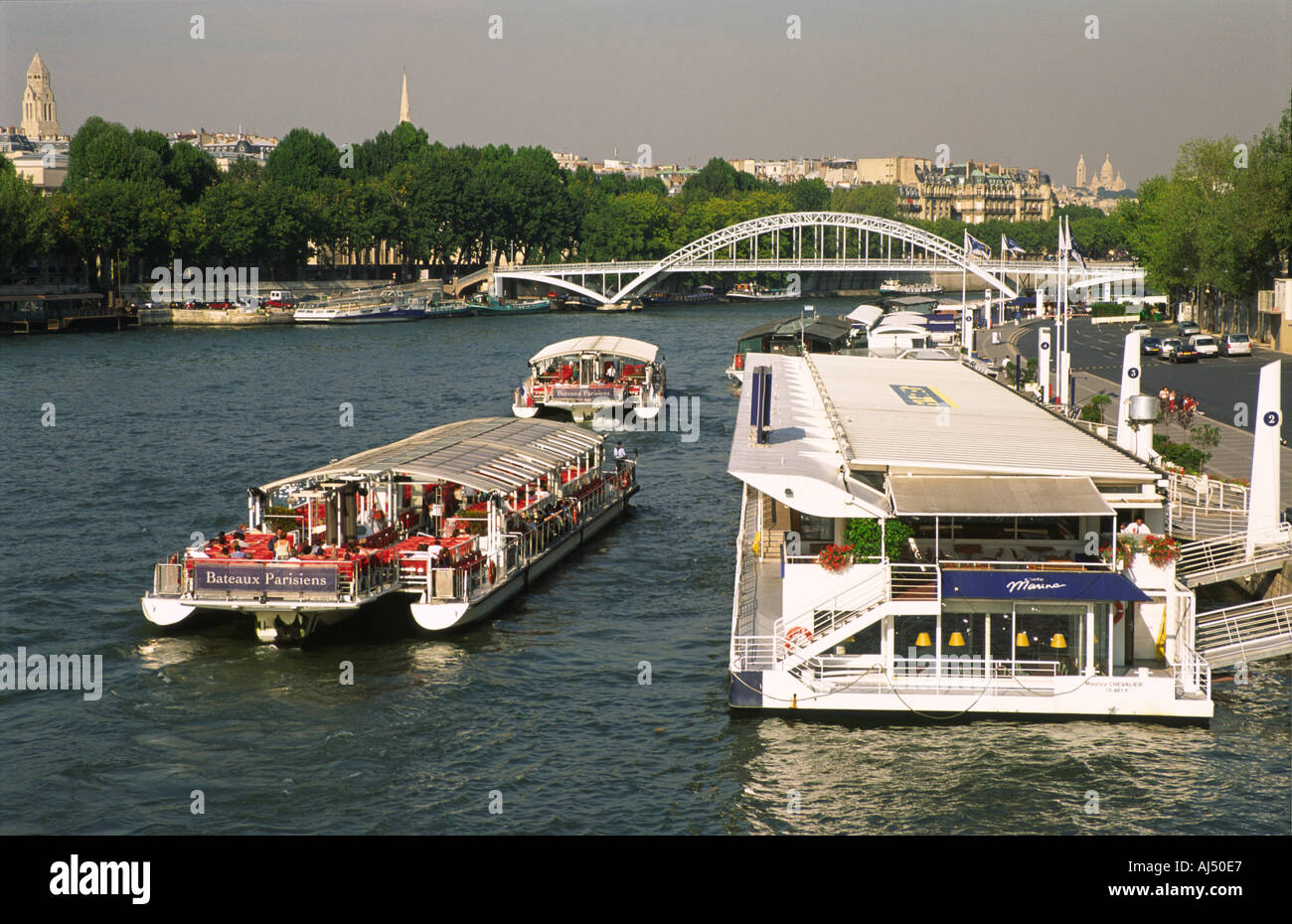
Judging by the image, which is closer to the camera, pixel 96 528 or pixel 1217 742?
pixel 1217 742

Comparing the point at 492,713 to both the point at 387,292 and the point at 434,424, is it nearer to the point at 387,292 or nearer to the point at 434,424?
the point at 434,424

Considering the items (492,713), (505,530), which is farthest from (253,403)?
(492,713)

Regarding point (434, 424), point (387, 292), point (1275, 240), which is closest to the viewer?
point (434, 424)

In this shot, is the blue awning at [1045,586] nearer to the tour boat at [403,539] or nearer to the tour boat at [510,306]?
the tour boat at [403,539]

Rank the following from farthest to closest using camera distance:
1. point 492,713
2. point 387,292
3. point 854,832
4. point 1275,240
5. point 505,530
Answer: point 387,292 → point 1275,240 → point 505,530 → point 492,713 → point 854,832

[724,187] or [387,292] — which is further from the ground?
[724,187]

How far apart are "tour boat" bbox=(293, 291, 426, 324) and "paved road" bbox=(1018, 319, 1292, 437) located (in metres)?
47.2

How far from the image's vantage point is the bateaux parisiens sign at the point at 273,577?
21.1m

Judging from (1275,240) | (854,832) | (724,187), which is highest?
(724,187)

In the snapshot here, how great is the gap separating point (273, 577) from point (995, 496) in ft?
32.4

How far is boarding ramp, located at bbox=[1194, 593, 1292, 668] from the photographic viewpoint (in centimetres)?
1969

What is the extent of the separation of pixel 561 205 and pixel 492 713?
412 ft

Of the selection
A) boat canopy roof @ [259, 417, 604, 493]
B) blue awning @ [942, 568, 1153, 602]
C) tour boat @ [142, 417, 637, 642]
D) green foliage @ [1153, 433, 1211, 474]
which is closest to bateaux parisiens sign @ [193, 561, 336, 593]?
tour boat @ [142, 417, 637, 642]

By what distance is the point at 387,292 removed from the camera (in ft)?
378
